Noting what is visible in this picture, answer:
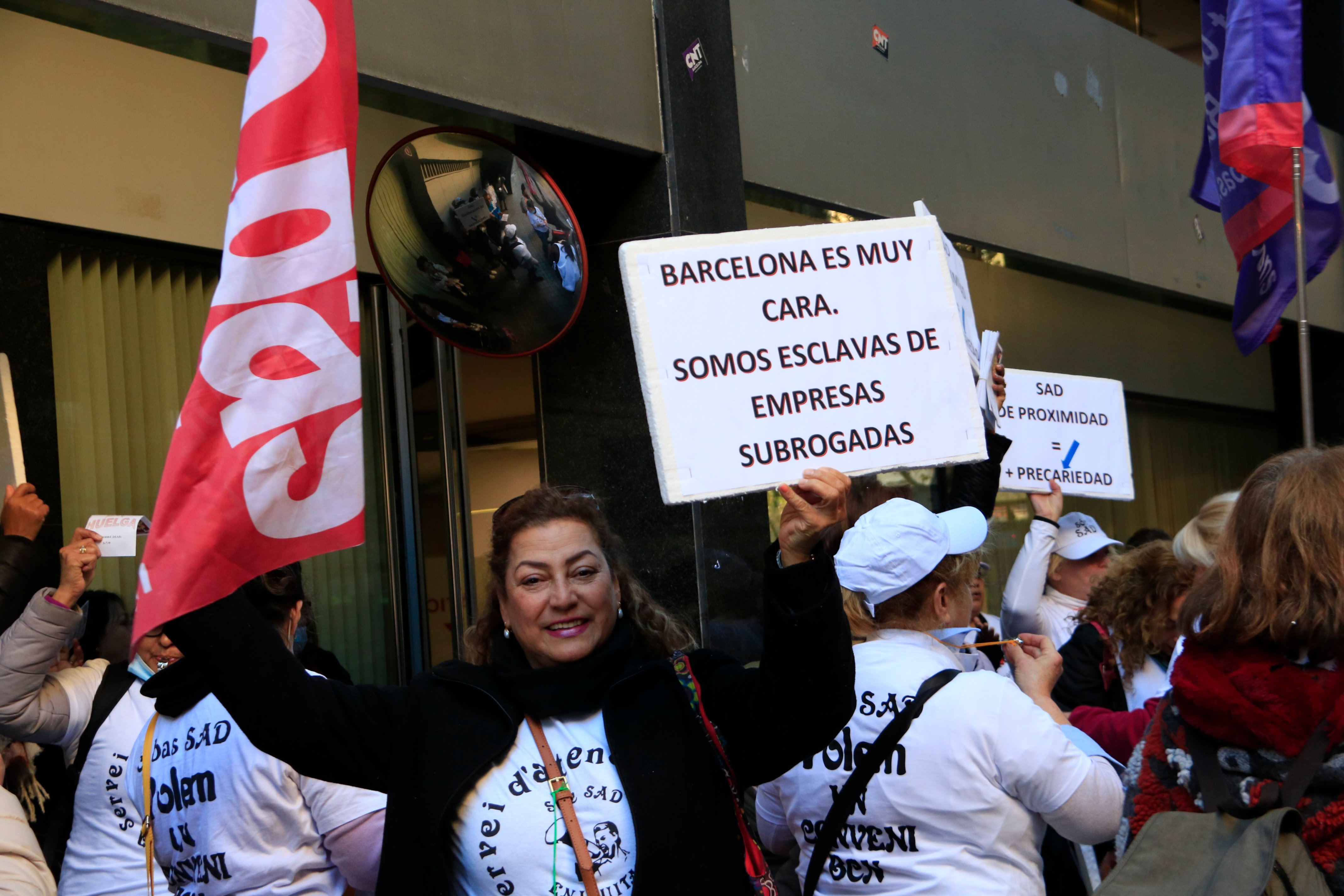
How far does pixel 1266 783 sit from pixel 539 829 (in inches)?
50.0

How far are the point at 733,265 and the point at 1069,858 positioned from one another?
1.99 metres

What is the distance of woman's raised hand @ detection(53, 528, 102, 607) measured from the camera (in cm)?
399

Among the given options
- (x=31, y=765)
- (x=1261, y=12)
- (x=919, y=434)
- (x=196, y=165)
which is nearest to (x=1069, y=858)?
(x=919, y=434)

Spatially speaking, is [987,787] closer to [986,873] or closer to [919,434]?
[986,873]

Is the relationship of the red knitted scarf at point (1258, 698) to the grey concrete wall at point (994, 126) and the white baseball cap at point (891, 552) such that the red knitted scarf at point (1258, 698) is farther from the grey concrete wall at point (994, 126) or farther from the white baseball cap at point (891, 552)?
the grey concrete wall at point (994, 126)

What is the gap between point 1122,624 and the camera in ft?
14.6

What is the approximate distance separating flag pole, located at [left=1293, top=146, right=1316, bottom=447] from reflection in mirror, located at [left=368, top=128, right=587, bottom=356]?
2743 millimetres

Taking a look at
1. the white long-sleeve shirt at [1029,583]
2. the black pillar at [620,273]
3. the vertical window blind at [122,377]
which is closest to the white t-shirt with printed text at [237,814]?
the vertical window blind at [122,377]

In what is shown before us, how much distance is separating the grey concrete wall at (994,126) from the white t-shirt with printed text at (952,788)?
12.1ft

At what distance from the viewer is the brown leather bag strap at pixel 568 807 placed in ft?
7.97

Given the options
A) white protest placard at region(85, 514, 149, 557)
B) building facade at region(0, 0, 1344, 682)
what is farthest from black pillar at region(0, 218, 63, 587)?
white protest placard at region(85, 514, 149, 557)

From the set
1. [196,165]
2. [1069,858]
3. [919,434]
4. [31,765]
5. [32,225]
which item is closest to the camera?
[919,434]

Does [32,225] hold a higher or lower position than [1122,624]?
higher

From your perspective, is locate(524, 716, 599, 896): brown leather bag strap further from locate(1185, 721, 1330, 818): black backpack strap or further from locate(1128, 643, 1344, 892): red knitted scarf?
locate(1185, 721, 1330, 818): black backpack strap
